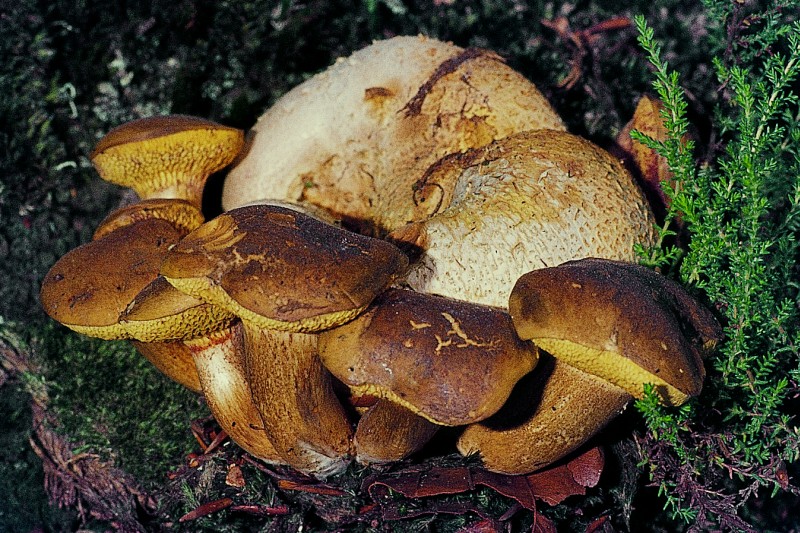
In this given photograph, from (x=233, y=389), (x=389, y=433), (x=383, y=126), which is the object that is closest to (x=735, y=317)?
(x=389, y=433)

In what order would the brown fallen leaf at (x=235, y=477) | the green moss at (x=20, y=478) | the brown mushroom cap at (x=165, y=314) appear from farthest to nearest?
the green moss at (x=20, y=478)
the brown fallen leaf at (x=235, y=477)
the brown mushroom cap at (x=165, y=314)

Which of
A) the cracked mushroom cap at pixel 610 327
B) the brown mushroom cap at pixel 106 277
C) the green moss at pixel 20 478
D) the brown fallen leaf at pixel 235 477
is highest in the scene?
the cracked mushroom cap at pixel 610 327

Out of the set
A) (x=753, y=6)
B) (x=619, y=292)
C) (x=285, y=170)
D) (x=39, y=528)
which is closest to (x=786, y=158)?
(x=753, y=6)

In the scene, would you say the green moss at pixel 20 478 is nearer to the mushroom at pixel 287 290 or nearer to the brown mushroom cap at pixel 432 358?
the mushroom at pixel 287 290

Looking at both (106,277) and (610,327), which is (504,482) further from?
(106,277)

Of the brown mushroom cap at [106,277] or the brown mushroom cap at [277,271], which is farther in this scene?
the brown mushroom cap at [106,277]

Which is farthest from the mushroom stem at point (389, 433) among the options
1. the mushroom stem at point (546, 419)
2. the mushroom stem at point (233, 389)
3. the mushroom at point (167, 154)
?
the mushroom at point (167, 154)
